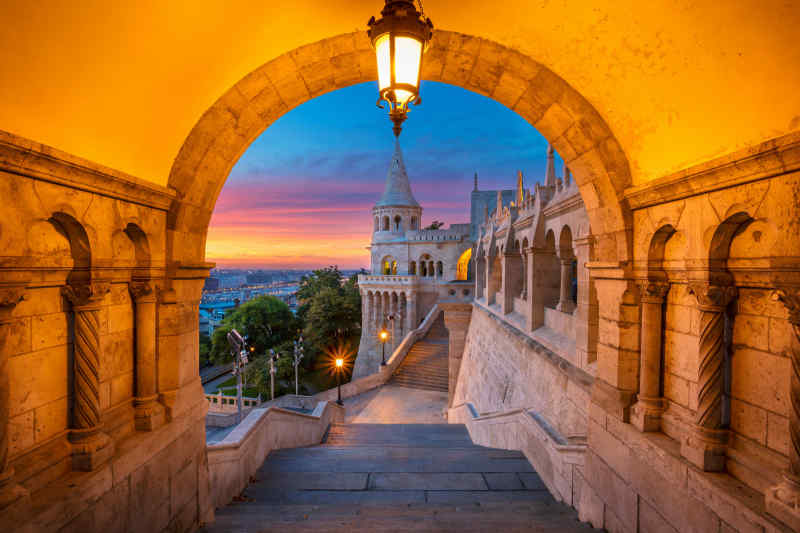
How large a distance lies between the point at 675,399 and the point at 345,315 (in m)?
36.3

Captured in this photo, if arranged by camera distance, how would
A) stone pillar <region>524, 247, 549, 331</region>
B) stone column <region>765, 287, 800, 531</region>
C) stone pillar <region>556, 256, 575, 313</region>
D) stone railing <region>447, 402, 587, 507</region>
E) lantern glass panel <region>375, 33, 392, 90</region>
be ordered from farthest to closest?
stone pillar <region>524, 247, 549, 331</region>, stone pillar <region>556, 256, 575, 313</region>, stone railing <region>447, 402, 587, 507</region>, lantern glass panel <region>375, 33, 392, 90</region>, stone column <region>765, 287, 800, 531</region>

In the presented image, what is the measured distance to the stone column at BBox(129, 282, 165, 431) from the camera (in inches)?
138

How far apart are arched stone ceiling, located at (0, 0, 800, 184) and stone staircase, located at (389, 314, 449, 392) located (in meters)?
17.7

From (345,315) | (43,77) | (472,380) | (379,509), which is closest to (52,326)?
(43,77)

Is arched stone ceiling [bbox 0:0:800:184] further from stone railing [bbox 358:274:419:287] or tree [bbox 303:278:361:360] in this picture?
tree [bbox 303:278:361:360]

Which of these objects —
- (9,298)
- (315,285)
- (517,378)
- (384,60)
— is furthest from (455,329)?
(315,285)

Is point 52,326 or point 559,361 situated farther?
point 559,361

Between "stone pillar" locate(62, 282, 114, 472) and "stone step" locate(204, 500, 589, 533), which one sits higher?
"stone pillar" locate(62, 282, 114, 472)

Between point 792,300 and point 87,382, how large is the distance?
5.10m

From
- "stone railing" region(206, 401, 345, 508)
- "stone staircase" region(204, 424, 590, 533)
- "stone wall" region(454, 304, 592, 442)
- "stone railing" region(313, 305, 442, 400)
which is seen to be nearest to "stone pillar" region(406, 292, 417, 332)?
"stone railing" region(313, 305, 442, 400)

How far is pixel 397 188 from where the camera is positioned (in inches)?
1566

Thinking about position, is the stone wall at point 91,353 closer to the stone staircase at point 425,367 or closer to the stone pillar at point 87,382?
the stone pillar at point 87,382

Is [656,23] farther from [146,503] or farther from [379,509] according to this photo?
[146,503]

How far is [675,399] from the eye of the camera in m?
3.38
